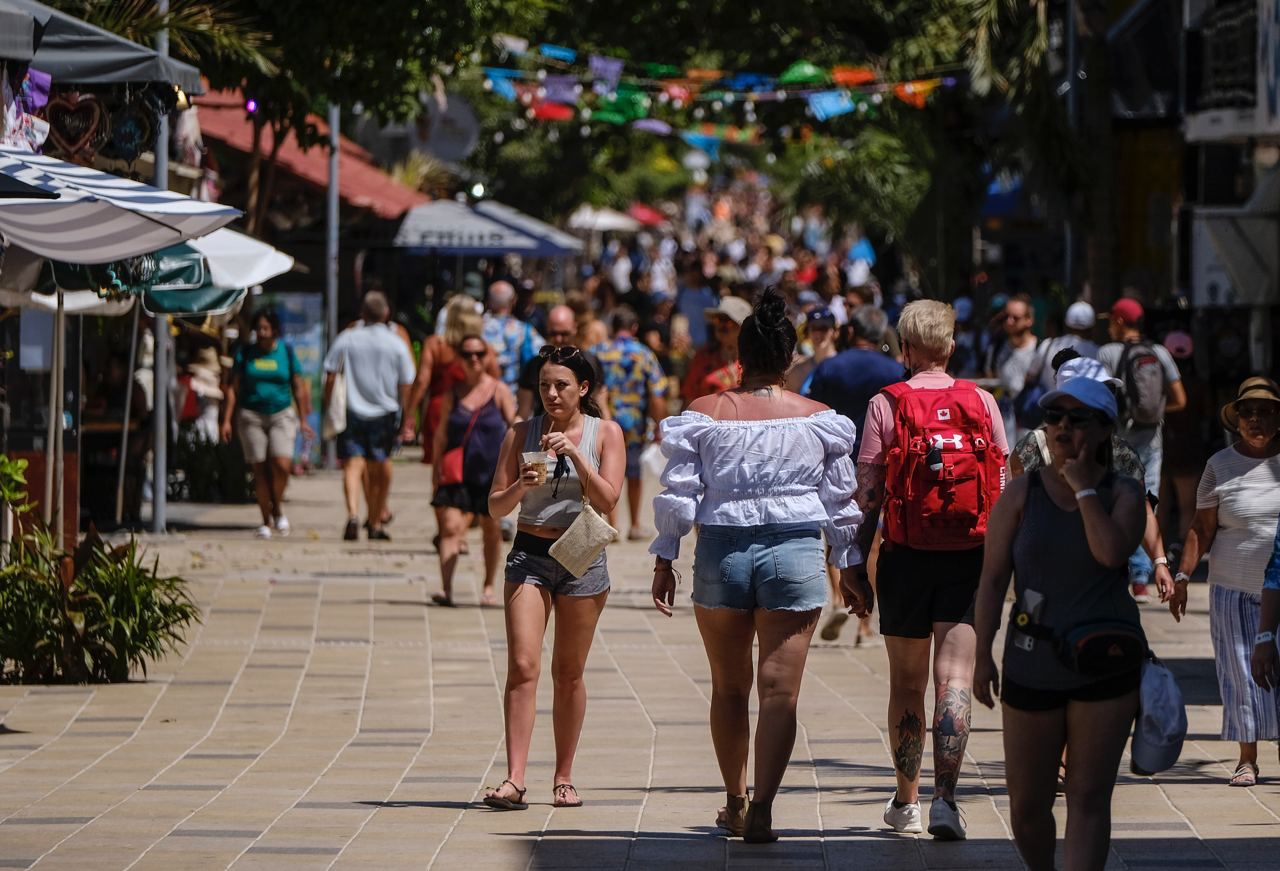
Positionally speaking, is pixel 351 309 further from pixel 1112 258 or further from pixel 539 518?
pixel 539 518

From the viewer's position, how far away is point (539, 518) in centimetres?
820

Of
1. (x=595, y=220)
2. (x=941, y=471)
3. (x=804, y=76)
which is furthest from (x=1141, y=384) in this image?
(x=595, y=220)

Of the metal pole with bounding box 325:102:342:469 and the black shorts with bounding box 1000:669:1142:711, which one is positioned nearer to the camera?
the black shorts with bounding box 1000:669:1142:711

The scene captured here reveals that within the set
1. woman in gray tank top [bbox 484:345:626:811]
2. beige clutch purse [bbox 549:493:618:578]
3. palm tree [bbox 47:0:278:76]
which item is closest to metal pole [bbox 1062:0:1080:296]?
palm tree [bbox 47:0:278:76]

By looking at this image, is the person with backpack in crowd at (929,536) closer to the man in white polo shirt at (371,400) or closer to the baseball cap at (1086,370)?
the baseball cap at (1086,370)

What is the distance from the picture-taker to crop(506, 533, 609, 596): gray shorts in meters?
8.17

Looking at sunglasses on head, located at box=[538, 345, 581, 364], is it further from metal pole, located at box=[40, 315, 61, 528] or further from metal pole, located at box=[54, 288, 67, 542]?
metal pole, located at box=[40, 315, 61, 528]

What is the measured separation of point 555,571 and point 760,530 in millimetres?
1116

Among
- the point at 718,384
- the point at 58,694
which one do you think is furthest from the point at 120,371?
the point at 58,694

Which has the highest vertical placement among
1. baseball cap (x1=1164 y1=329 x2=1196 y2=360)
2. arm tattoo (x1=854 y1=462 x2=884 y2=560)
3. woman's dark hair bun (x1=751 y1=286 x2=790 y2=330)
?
woman's dark hair bun (x1=751 y1=286 x2=790 y2=330)

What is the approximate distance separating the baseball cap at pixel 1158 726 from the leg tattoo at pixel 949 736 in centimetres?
172

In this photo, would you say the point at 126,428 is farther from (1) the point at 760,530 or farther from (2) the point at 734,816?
(1) the point at 760,530

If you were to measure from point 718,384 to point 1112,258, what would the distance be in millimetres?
8933

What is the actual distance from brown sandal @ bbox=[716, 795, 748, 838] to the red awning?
14.8 meters
